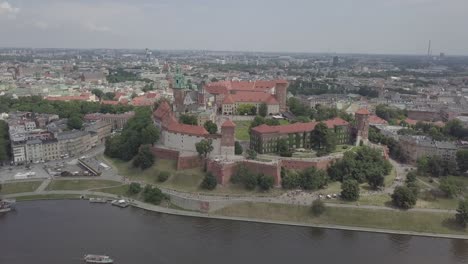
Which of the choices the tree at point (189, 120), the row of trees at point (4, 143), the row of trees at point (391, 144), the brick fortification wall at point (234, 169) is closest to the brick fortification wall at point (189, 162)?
the brick fortification wall at point (234, 169)

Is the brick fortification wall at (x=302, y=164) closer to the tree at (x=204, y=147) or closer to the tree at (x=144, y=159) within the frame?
the tree at (x=204, y=147)

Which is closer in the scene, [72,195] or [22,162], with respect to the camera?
[72,195]

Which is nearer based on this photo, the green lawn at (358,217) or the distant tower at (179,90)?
the green lawn at (358,217)

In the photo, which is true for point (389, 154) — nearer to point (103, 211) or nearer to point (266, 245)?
point (266, 245)

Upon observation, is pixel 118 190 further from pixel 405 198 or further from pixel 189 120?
pixel 405 198

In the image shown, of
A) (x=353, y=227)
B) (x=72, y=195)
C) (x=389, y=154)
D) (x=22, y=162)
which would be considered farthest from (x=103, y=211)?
(x=389, y=154)

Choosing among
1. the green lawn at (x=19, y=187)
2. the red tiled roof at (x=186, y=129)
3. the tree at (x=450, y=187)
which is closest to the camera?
the tree at (x=450, y=187)

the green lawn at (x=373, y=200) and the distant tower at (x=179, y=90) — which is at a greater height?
the distant tower at (x=179, y=90)
